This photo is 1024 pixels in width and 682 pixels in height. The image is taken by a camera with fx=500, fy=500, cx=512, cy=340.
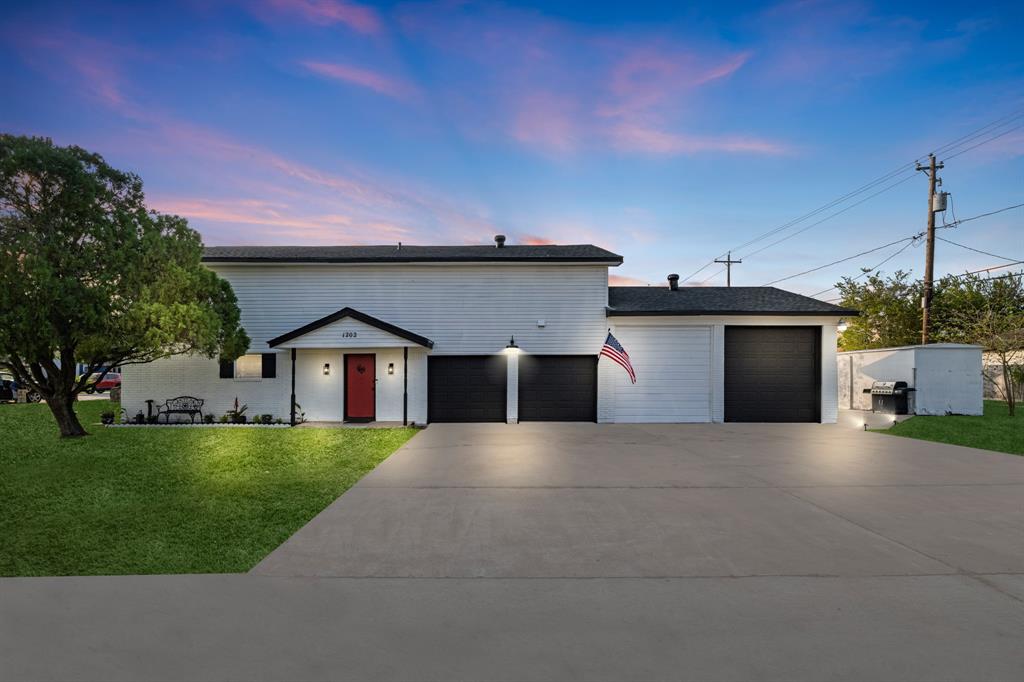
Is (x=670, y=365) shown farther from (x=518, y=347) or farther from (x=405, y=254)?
(x=405, y=254)

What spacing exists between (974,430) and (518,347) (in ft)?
43.7

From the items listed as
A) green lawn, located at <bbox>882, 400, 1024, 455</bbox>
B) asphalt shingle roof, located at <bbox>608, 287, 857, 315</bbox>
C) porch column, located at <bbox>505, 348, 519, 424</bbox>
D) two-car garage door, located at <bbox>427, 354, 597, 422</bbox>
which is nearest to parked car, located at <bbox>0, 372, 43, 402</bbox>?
two-car garage door, located at <bbox>427, 354, 597, 422</bbox>

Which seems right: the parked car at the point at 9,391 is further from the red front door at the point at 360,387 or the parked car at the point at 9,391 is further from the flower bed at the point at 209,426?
the red front door at the point at 360,387

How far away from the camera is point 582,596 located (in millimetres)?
3932

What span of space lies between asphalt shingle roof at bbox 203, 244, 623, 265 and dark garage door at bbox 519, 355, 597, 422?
336 centimetres

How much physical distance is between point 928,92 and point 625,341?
14111 millimetres

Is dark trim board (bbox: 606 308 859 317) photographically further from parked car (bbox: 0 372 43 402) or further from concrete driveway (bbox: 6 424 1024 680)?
parked car (bbox: 0 372 43 402)

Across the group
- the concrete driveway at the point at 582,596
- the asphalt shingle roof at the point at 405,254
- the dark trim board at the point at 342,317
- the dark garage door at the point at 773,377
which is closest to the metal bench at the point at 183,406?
the dark trim board at the point at 342,317

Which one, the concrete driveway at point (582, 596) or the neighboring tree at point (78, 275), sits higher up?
the neighboring tree at point (78, 275)

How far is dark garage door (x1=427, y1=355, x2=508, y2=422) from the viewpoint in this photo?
1667 centimetres

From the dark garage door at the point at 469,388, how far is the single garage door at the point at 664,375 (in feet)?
12.1

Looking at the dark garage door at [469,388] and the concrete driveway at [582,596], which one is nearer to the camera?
the concrete driveway at [582,596]

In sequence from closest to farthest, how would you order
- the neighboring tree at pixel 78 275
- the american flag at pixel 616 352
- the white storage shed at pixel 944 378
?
the neighboring tree at pixel 78 275, the american flag at pixel 616 352, the white storage shed at pixel 944 378

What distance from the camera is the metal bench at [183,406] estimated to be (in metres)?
16.0
